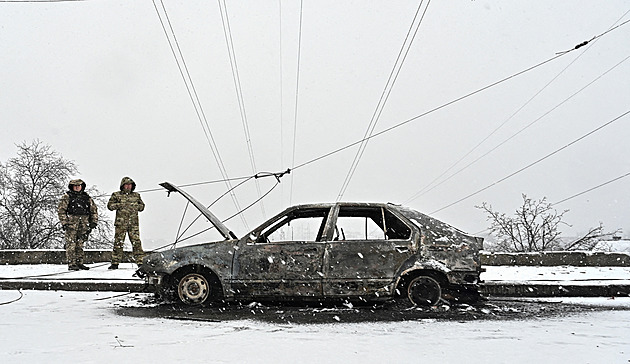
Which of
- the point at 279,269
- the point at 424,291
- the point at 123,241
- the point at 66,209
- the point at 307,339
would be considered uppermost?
the point at 66,209

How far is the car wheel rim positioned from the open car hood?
0.66m

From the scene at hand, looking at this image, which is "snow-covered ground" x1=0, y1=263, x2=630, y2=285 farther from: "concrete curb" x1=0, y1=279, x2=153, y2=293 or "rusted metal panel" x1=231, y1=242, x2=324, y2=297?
"rusted metal panel" x1=231, y1=242, x2=324, y2=297

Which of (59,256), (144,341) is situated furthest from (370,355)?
(59,256)

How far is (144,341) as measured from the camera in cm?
432

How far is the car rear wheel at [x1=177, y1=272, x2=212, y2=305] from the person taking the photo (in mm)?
6422

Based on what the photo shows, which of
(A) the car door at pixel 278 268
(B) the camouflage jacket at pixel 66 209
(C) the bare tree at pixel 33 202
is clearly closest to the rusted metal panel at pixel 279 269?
(A) the car door at pixel 278 268

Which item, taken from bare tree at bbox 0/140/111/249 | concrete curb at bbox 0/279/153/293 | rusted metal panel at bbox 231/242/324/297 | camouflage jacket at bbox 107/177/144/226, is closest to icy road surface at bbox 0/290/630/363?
rusted metal panel at bbox 231/242/324/297

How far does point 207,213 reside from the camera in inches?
291

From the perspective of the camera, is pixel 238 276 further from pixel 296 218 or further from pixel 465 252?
pixel 465 252

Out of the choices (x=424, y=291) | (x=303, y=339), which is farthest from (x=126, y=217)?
(x=303, y=339)

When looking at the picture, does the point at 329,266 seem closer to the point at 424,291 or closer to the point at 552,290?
the point at 424,291

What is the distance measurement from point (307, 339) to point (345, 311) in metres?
1.78

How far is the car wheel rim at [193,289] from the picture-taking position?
6.43m

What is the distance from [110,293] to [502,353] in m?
6.24
